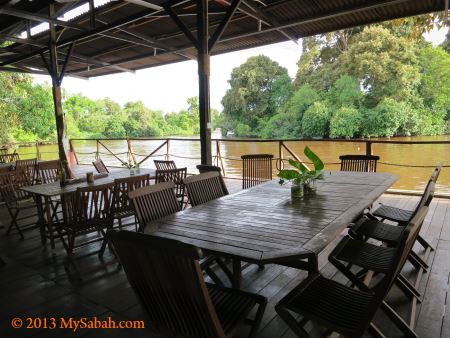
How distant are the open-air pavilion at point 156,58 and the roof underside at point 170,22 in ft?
0.05

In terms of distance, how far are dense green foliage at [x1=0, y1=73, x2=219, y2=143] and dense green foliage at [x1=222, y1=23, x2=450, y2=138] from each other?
8366 millimetres

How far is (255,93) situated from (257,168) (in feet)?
69.5

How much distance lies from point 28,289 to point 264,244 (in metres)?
2.14

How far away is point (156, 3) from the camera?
4699 mm

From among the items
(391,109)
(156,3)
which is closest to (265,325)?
(156,3)

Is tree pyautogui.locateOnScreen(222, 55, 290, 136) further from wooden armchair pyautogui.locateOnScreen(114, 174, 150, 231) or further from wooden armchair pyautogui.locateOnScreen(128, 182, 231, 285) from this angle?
wooden armchair pyautogui.locateOnScreen(128, 182, 231, 285)

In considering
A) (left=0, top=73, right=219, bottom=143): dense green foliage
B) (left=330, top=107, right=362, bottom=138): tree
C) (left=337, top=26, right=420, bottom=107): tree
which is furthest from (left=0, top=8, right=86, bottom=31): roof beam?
(left=337, top=26, right=420, bottom=107): tree

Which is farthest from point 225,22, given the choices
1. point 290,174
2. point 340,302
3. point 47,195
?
point 340,302

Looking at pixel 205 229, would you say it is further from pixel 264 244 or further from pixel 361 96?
pixel 361 96

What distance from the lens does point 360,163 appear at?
13.3 feet

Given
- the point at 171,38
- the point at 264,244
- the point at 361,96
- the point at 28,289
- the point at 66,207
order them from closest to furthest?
the point at 264,244
the point at 28,289
the point at 66,207
the point at 171,38
the point at 361,96

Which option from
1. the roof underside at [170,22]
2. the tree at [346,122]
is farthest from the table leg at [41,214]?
the tree at [346,122]

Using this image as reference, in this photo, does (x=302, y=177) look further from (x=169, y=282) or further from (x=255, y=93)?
(x=255, y=93)

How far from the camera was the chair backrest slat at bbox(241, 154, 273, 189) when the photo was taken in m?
4.46
